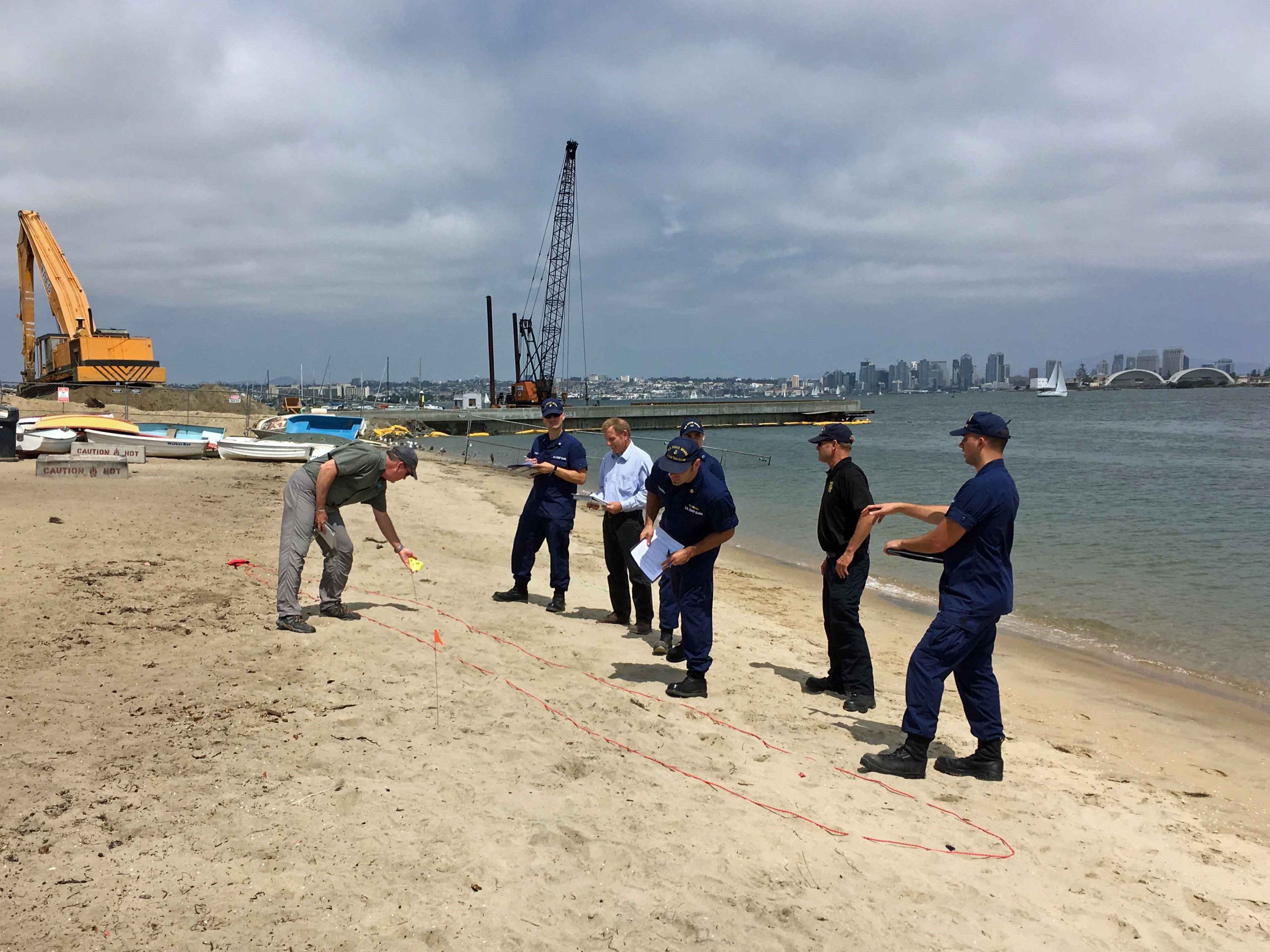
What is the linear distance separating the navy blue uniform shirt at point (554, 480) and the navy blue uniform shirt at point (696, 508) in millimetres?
2177

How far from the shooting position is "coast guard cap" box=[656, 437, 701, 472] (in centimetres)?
525

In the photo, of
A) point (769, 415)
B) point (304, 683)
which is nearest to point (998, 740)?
point (304, 683)

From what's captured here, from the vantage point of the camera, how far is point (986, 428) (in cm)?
460

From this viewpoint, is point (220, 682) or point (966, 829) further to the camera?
point (220, 682)

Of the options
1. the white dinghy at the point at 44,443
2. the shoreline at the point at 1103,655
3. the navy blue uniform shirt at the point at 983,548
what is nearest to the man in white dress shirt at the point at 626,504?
the navy blue uniform shirt at the point at 983,548

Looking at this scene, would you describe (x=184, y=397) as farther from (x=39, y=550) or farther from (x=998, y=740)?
(x=998, y=740)

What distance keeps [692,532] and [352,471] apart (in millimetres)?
2692

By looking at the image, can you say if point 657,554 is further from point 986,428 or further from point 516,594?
point 516,594

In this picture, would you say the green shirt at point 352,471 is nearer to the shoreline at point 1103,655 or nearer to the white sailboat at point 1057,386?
the shoreline at point 1103,655

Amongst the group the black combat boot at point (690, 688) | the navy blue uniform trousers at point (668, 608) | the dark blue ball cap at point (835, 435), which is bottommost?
the black combat boot at point (690, 688)

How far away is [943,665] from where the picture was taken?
4555mm

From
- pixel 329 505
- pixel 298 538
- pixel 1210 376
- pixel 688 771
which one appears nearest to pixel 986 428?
pixel 688 771

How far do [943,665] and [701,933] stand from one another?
227 centimetres

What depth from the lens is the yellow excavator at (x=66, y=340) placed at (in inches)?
1640
